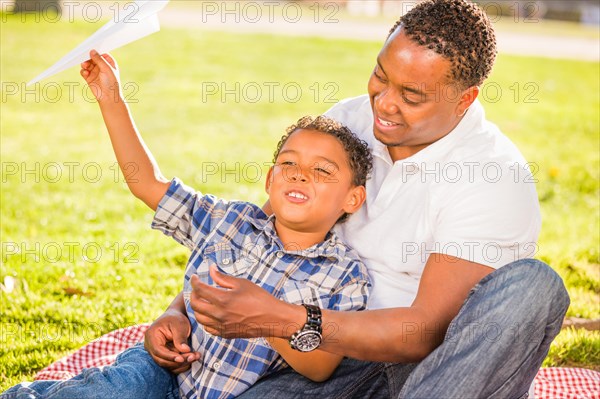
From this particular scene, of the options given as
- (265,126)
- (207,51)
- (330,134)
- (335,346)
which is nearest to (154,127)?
(265,126)

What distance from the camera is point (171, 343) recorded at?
9.29ft

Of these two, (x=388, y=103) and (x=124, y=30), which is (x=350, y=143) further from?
(x=124, y=30)

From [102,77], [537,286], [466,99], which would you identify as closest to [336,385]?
[537,286]

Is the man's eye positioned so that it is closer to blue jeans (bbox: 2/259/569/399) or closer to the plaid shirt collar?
the plaid shirt collar

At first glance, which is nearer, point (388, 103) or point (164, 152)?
point (388, 103)

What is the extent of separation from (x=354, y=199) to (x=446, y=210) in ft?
1.22

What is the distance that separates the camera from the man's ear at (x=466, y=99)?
2830mm

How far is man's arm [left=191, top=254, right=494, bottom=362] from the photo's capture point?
227 cm

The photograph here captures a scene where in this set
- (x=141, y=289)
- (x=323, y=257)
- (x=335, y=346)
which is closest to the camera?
(x=335, y=346)

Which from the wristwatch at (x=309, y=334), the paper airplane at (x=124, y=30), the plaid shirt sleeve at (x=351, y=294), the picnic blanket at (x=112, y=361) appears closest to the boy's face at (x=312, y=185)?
the plaid shirt sleeve at (x=351, y=294)

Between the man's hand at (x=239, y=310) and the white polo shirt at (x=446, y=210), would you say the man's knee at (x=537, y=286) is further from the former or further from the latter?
the man's hand at (x=239, y=310)

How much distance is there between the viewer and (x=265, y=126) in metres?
9.26

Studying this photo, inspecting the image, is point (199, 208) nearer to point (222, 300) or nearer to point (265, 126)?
point (222, 300)

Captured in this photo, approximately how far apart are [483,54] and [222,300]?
4.07ft
